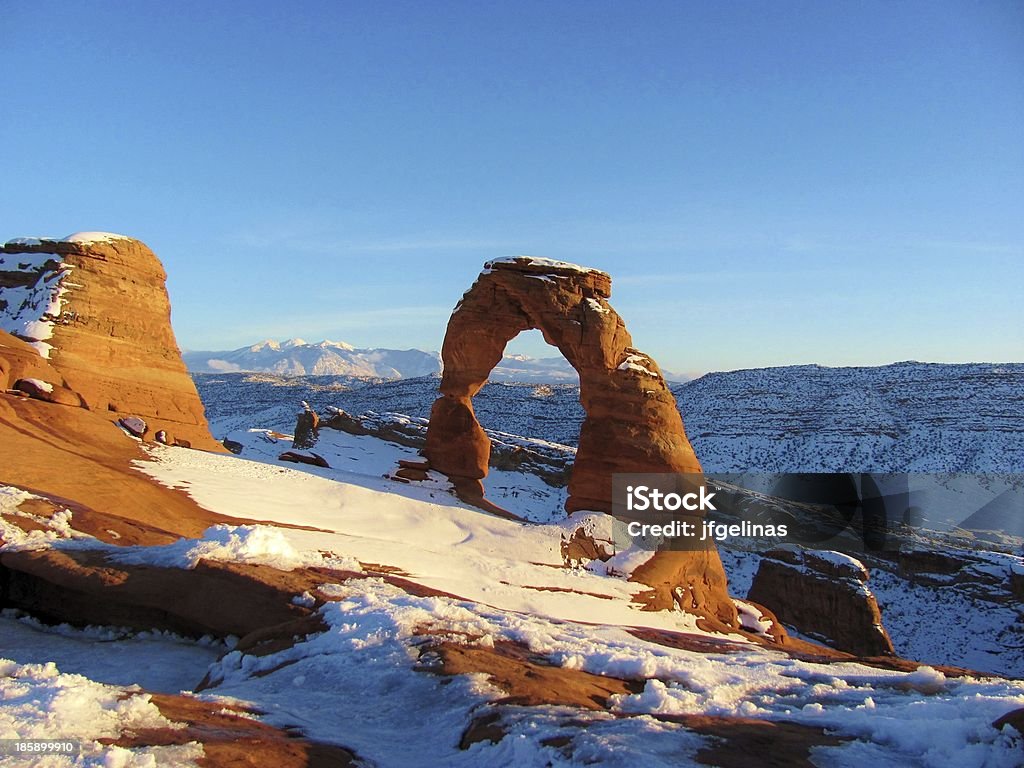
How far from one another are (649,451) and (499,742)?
16674 millimetres

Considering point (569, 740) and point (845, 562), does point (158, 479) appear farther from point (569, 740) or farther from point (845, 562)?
point (845, 562)

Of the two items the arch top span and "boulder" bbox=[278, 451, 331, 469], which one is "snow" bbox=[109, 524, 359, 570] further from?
"boulder" bbox=[278, 451, 331, 469]

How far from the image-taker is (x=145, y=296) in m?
23.6

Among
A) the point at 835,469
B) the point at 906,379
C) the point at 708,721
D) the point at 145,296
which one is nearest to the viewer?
the point at 708,721

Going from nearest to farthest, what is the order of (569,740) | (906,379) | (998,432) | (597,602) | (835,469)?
(569,740) < (597,602) < (835,469) < (998,432) < (906,379)

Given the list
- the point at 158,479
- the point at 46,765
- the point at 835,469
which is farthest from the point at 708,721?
the point at 835,469

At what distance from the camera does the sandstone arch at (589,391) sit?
21.0 meters

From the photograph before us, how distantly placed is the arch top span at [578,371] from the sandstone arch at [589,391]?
34 mm

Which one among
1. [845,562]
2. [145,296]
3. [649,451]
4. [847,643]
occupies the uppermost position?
[145,296]

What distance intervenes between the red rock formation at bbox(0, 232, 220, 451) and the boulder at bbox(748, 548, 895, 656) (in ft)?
73.3

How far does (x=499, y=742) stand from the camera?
19.0 feet

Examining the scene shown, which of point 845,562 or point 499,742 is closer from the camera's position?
point 499,742

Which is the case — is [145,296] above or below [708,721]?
above
